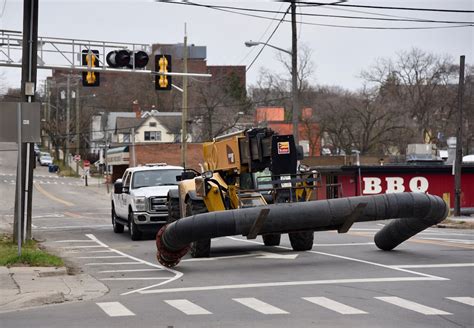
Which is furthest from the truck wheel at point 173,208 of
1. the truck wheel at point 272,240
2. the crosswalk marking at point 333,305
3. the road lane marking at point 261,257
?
the crosswalk marking at point 333,305

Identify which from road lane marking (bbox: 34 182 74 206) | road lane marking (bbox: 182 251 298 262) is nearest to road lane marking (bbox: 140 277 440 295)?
road lane marking (bbox: 182 251 298 262)

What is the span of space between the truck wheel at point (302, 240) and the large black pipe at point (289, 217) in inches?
107

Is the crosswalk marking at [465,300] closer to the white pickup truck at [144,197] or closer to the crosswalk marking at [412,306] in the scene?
the crosswalk marking at [412,306]

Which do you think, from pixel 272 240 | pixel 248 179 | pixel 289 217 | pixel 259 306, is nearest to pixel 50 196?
pixel 272 240

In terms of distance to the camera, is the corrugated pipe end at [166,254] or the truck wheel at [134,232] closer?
the corrugated pipe end at [166,254]

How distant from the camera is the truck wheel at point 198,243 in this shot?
18219mm

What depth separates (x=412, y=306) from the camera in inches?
442

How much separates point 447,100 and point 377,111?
28.9ft

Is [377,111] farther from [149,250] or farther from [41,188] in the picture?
[149,250]

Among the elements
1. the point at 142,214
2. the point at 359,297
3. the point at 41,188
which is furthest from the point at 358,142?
the point at 359,297

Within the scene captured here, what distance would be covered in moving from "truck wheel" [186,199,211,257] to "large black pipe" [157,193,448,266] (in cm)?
173

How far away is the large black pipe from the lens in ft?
51.3

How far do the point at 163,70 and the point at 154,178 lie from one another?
22.2ft

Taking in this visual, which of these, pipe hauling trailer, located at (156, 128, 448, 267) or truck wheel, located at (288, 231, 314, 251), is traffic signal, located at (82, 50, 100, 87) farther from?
truck wheel, located at (288, 231, 314, 251)
